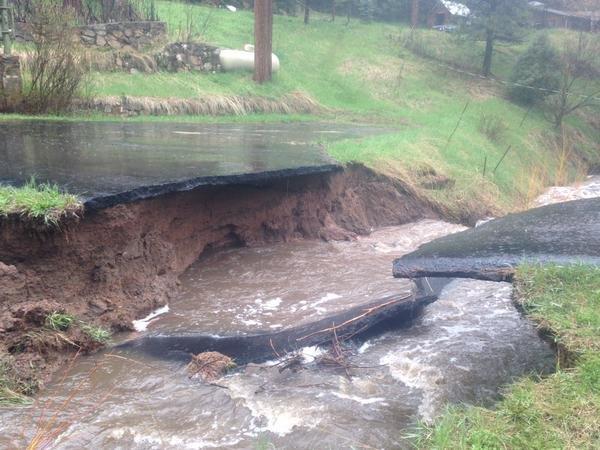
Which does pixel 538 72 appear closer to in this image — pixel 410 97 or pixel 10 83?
pixel 410 97

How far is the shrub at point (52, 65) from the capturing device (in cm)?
1221

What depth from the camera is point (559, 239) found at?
6258mm

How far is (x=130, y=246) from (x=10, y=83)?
7.65m

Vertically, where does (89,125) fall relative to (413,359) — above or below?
above

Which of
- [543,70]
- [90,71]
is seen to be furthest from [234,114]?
[543,70]

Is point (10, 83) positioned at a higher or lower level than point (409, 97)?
higher

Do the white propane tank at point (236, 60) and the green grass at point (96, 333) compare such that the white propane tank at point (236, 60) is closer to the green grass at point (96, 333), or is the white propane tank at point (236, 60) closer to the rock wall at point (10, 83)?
the rock wall at point (10, 83)

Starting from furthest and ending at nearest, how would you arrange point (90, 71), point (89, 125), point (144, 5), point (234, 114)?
1. point (144, 5)
2. point (234, 114)
3. point (90, 71)
4. point (89, 125)

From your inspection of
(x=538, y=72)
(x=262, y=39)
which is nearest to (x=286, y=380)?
(x=262, y=39)

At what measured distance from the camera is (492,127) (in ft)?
60.5

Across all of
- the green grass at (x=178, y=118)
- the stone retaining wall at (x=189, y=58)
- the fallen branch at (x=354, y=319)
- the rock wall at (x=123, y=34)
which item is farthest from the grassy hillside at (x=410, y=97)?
the fallen branch at (x=354, y=319)

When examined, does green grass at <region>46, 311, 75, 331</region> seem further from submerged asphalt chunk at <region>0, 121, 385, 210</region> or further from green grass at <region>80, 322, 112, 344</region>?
submerged asphalt chunk at <region>0, 121, 385, 210</region>

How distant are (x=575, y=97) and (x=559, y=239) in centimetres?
1933

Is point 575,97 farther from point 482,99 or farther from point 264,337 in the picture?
point 264,337
